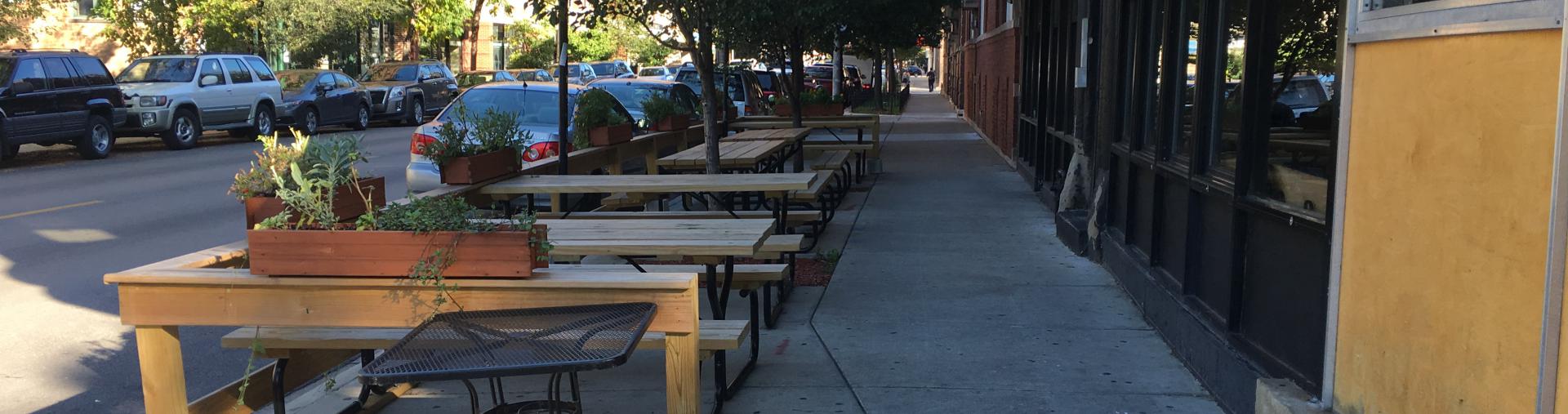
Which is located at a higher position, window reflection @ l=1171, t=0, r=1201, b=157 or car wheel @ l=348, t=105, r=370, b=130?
window reflection @ l=1171, t=0, r=1201, b=157

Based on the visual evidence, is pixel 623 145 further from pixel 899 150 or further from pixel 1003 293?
pixel 899 150

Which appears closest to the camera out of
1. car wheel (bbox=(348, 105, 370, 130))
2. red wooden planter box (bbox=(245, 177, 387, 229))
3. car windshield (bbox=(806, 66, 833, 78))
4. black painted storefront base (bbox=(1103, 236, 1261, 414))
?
red wooden planter box (bbox=(245, 177, 387, 229))

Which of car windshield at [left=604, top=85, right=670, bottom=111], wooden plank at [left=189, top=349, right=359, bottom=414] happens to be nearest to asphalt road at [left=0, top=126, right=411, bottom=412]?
wooden plank at [left=189, top=349, right=359, bottom=414]

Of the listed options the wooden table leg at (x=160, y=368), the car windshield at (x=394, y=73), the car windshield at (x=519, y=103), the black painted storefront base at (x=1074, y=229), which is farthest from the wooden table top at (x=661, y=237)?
the car windshield at (x=394, y=73)

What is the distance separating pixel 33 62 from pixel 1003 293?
15488 mm

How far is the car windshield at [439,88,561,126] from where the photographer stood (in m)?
11.4

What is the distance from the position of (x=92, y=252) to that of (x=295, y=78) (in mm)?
17247

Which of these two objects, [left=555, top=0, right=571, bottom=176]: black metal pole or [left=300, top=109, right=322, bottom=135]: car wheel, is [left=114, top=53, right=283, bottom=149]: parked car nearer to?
[left=300, top=109, right=322, bottom=135]: car wheel

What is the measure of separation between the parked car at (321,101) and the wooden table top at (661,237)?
774 inches

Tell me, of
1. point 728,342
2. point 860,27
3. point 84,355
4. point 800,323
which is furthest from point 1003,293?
point 860,27

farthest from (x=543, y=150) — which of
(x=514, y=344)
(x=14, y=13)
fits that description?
(x=14, y=13)

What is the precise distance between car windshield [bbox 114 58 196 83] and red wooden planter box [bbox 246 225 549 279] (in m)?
19.1

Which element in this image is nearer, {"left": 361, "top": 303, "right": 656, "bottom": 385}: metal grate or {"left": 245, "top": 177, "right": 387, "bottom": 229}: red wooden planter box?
{"left": 361, "top": 303, "right": 656, "bottom": 385}: metal grate

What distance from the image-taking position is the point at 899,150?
20234 millimetres
